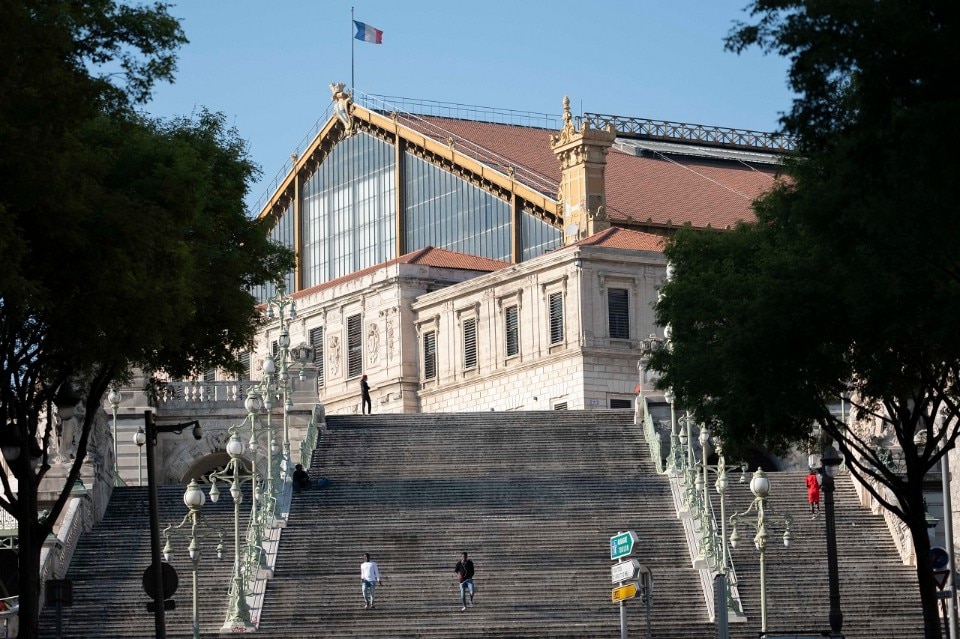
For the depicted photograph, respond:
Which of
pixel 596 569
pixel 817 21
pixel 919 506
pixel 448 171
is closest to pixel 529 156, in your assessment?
pixel 448 171

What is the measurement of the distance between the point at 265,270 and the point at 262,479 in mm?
10123

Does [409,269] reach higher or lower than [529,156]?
lower

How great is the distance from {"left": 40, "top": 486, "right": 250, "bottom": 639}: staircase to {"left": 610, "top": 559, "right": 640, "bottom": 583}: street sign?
10.5 metres

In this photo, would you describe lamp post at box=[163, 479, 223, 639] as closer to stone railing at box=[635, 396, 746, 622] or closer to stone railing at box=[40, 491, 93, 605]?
stone railing at box=[40, 491, 93, 605]

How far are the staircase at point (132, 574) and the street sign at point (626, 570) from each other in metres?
10.5

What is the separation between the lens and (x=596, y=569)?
44500 millimetres

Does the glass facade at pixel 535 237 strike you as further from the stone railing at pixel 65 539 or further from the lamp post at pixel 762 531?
the lamp post at pixel 762 531

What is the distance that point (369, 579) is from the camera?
42.2 meters

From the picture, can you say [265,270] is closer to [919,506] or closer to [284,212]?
[919,506]

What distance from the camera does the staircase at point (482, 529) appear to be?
42094mm

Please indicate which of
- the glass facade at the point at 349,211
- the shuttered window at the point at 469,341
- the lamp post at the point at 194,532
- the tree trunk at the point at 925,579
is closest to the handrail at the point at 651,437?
the lamp post at the point at 194,532

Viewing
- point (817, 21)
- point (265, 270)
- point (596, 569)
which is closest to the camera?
point (817, 21)

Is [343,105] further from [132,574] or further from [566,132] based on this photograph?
[132,574]

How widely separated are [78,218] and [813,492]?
72.3 ft
